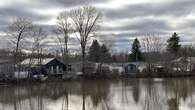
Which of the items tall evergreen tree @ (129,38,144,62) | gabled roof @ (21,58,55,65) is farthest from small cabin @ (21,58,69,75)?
tall evergreen tree @ (129,38,144,62)

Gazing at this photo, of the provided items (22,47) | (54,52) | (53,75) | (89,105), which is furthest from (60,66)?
(89,105)

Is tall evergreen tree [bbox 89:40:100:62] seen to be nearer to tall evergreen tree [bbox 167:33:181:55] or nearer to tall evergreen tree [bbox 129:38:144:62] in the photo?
tall evergreen tree [bbox 129:38:144:62]

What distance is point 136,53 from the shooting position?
3467 inches

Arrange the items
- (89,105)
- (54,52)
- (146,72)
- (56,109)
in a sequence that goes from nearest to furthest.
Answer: (56,109) → (89,105) → (146,72) → (54,52)

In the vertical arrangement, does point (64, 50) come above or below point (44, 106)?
above

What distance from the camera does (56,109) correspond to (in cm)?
2619

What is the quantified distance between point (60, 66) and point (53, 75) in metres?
4.82

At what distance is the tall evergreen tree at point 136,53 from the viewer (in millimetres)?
86275

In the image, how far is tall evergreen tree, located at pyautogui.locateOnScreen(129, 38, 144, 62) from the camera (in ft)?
283

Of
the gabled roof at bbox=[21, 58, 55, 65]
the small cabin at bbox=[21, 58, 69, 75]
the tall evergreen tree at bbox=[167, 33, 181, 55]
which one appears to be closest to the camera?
the small cabin at bbox=[21, 58, 69, 75]

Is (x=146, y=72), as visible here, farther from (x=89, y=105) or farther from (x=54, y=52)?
(x=89, y=105)

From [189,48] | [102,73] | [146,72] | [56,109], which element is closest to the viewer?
[56,109]

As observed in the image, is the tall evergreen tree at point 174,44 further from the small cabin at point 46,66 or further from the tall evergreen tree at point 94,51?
the small cabin at point 46,66

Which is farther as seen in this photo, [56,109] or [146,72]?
[146,72]
